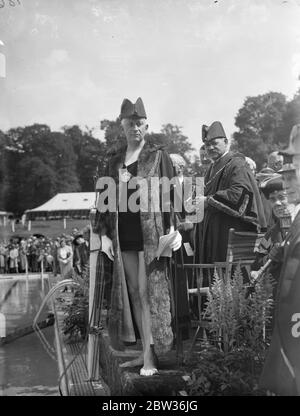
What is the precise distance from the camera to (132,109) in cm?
383

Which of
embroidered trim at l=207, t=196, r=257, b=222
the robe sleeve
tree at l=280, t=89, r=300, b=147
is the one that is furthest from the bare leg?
tree at l=280, t=89, r=300, b=147

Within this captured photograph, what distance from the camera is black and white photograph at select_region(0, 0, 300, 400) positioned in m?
3.45

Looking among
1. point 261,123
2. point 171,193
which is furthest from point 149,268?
point 261,123

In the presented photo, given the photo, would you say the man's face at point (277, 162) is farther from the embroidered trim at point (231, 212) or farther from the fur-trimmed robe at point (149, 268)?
the fur-trimmed robe at point (149, 268)

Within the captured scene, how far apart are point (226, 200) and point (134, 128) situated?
85cm

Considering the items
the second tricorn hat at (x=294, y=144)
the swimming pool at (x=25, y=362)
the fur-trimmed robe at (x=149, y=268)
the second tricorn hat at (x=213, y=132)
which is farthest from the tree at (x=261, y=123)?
the swimming pool at (x=25, y=362)

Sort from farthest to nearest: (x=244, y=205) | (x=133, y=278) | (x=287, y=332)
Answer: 1. (x=244, y=205)
2. (x=133, y=278)
3. (x=287, y=332)

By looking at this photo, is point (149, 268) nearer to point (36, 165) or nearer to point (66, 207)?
point (66, 207)

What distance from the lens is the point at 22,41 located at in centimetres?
369

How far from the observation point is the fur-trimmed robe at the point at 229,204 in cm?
416

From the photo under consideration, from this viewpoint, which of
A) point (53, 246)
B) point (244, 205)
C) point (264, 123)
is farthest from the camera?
point (53, 246)

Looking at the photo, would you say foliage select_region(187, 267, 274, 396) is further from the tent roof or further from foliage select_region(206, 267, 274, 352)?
the tent roof

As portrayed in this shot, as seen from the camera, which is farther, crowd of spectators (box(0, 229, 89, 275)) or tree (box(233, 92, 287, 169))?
crowd of spectators (box(0, 229, 89, 275))
